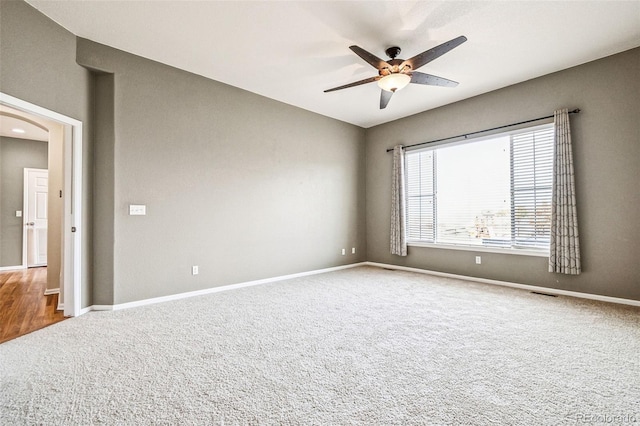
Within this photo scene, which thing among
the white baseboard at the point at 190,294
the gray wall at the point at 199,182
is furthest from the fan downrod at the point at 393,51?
the white baseboard at the point at 190,294

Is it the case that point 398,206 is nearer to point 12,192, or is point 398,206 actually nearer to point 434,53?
point 434,53

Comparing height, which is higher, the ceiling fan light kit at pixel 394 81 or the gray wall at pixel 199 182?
the ceiling fan light kit at pixel 394 81

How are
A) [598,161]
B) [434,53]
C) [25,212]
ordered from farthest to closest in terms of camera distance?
[25,212]
[598,161]
[434,53]

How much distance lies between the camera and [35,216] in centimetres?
644

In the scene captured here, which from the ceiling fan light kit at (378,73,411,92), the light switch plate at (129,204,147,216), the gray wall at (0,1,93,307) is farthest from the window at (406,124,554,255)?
the gray wall at (0,1,93,307)

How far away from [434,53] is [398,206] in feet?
10.7

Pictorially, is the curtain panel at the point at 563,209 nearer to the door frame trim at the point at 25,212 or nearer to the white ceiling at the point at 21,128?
the white ceiling at the point at 21,128

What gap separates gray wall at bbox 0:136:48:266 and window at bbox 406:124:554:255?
8358mm

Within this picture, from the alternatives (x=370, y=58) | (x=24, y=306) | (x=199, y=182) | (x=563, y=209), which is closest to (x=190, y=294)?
(x=199, y=182)

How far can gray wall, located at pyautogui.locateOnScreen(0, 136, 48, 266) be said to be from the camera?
6.11 meters

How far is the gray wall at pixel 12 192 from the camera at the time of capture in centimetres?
611

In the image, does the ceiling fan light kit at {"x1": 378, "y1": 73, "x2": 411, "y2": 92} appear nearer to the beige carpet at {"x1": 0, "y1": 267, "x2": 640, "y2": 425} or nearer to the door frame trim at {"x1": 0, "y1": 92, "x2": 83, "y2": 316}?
the beige carpet at {"x1": 0, "y1": 267, "x2": 640, "y2": 425}

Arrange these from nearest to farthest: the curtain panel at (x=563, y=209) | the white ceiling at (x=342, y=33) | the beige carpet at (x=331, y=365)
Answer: the beige carpet at (x=331, y=365) → the white ceiling at (x=342, y=33) → the curtain panel at (x=563, y=209)

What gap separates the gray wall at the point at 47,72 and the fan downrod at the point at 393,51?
348cm
